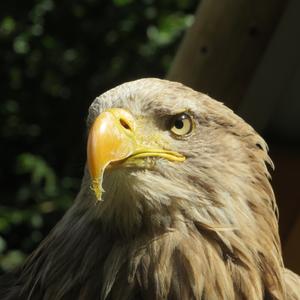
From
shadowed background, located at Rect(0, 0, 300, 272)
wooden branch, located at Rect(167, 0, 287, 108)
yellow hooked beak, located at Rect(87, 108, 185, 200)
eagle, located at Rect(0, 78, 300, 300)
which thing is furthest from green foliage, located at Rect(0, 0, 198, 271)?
yellow hooked beak, located at Rect(87, 108, 185, 200)

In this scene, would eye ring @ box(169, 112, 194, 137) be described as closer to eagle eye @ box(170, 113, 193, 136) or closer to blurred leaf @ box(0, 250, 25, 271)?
eagle eye @ box(170, 113, 193, 136)

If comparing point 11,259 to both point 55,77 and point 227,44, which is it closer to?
point 55,77

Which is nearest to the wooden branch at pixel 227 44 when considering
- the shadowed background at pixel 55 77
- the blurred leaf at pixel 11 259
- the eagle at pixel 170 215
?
the eagle at pixel 170 215

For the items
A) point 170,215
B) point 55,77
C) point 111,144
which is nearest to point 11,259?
point 55,77

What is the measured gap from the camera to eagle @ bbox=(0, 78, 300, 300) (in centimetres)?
205

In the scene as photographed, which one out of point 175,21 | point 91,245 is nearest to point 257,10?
point 91,245

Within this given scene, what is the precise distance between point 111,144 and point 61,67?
2726mm

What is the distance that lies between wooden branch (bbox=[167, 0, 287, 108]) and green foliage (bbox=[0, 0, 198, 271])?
5.03 feet

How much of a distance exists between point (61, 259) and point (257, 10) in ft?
3.38

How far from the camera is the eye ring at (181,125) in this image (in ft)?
6.84

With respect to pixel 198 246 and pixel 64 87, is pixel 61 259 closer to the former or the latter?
pixel 198 246

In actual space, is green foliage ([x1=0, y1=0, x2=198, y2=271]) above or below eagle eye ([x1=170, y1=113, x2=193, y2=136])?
below

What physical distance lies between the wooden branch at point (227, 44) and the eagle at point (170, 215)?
647 mm

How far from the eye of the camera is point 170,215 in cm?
208
